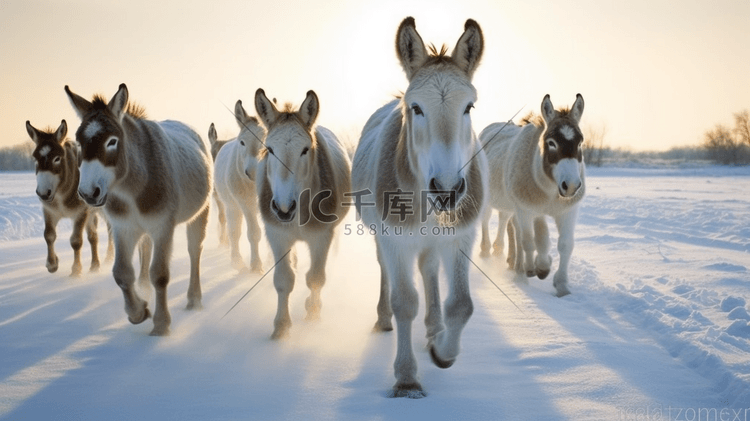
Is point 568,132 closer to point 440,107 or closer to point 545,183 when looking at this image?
point 545,183

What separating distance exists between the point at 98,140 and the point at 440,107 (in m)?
3.42

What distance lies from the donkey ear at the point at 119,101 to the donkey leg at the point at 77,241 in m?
4.28

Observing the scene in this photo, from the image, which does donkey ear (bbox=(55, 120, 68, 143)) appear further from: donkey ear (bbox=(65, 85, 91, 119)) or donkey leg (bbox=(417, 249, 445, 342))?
donkey leg (bbox=(417, 249, 445, 342))

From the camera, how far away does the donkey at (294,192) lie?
491 cm

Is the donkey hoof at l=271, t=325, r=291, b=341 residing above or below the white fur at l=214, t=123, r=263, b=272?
below

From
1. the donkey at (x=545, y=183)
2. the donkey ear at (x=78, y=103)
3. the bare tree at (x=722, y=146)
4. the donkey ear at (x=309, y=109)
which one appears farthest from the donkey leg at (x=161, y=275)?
the bare tree at (x=722, y=146)

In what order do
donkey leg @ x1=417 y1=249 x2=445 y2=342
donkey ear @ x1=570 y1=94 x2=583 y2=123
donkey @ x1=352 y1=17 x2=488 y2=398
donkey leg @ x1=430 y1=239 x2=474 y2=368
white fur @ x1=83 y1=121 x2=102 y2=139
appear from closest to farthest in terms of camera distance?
donkey @ x1=352 y1=17 x2=488 y2=398 < donkey leg @ x1=430 y1=239 x2=474 y2=368 < white fur @ x1=83 y1=121 x2=102 y2=139 < donkey leg @ x1=417 y1=249 x2=445 y2=342 < donkey ear @ x1=570 y1=94 x2=583 y2=123

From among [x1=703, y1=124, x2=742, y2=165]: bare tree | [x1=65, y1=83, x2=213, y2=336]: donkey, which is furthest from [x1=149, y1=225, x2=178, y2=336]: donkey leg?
[x1=703, y1=124, x2=742, y2=165]: bare tree

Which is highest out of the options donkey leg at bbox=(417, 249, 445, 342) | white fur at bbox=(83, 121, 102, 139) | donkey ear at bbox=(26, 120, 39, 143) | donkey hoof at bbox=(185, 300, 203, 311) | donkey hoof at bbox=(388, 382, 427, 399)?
donkey ear at bbox=(26, 120, 39, 143)

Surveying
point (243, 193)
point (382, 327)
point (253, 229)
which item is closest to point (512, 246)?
point (382, 327)

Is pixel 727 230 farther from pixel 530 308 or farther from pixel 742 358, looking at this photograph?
pixel 742 358

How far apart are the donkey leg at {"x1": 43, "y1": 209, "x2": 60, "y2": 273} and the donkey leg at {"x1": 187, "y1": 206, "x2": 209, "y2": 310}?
341 centimetres

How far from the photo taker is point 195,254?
6.54 m

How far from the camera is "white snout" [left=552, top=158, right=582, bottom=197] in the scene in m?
6.32
